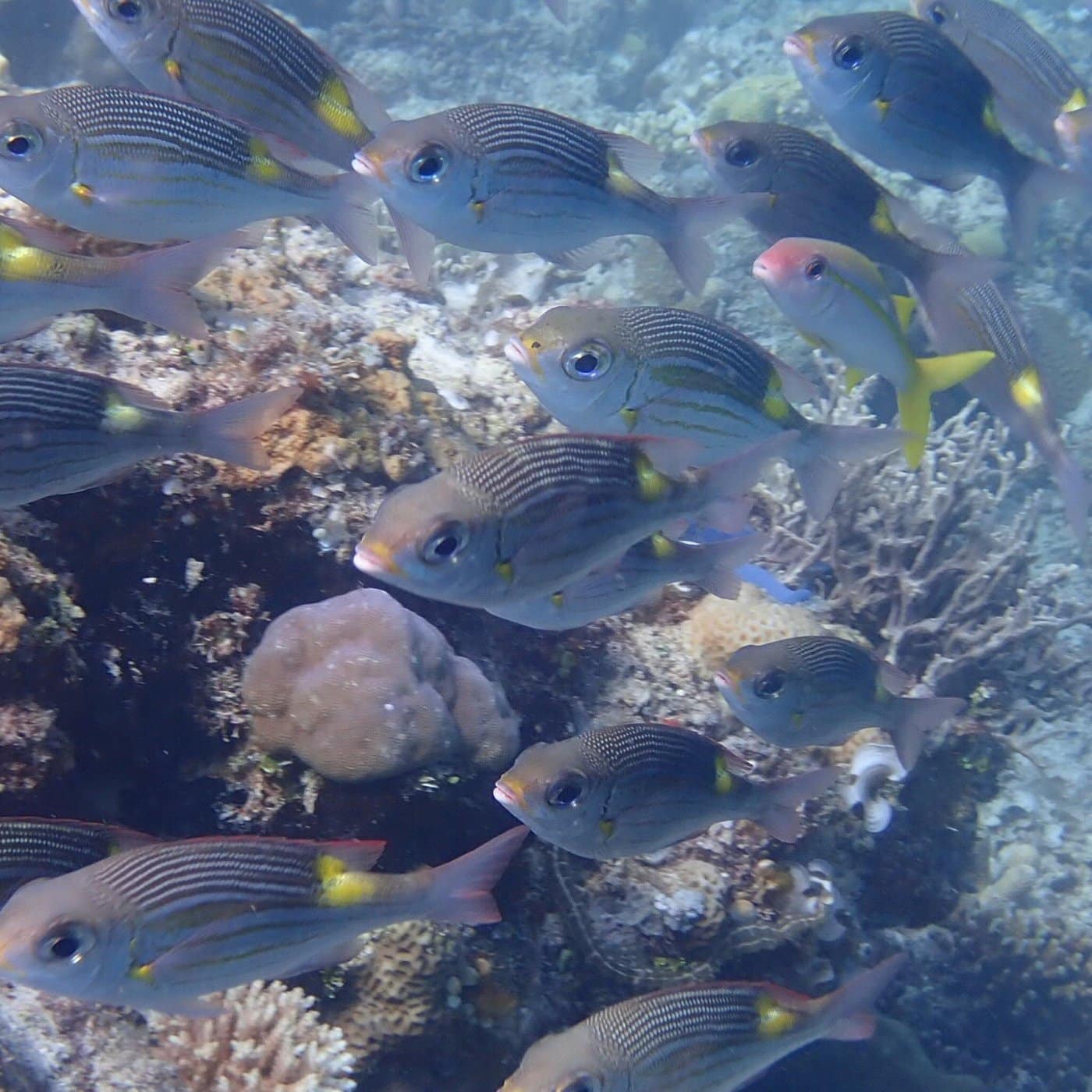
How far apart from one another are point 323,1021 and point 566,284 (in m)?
7.09

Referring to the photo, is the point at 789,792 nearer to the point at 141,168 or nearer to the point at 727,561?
the point at 727,561

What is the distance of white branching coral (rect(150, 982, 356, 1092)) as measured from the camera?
9.75 ft

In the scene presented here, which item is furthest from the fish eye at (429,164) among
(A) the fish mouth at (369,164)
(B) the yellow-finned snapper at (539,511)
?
(B) the yellow-finned snapper at (539,511)

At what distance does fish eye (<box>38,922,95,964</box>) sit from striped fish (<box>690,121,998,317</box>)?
3.84 metres

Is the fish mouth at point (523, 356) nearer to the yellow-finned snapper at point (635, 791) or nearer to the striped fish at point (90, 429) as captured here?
the striped fish at point (90, 429)

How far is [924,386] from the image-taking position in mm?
4207

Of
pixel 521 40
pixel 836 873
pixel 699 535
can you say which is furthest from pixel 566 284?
pixel 521 40

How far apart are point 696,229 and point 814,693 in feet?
6.68

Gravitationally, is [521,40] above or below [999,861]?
above

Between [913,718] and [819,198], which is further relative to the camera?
[819,198]

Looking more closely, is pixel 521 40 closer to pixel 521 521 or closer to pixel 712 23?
pixel 712 23

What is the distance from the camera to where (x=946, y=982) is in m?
5.61

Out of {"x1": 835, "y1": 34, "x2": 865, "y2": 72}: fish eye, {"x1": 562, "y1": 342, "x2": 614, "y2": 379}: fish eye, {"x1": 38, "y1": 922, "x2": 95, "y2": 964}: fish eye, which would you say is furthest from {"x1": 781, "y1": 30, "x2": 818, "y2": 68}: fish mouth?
{"x1": 38, "y1": 922, "x2": 95, "y2": 964}: fish eye

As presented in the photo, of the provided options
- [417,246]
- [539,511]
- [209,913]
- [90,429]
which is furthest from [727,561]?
[90,429]
